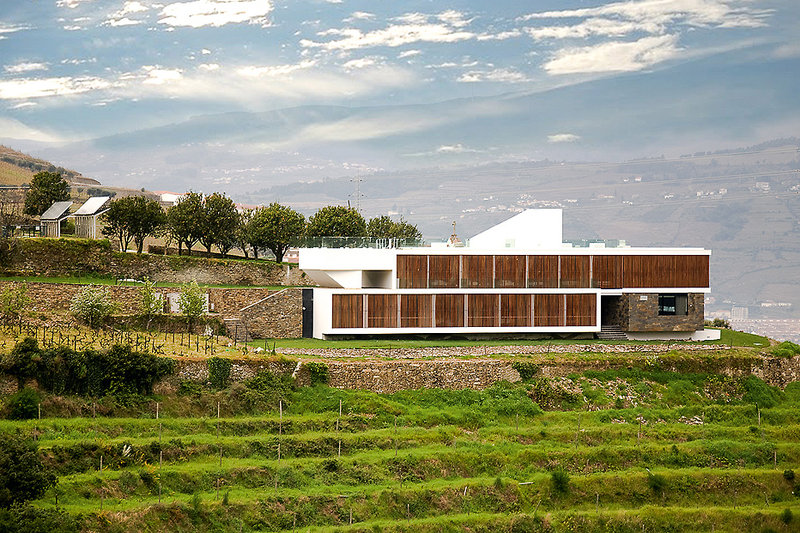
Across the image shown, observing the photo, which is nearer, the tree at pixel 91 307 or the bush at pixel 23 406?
the bush at pixel 23 406

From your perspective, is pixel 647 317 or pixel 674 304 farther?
pixel 674 304

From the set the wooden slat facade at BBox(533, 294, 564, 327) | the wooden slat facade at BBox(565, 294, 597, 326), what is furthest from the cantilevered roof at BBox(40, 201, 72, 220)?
the wooden slat facade at BBox(565, 294, 597, 326)

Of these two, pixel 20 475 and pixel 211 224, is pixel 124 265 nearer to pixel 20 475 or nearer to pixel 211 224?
pixel 211 224

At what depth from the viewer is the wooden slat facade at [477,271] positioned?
143 ft

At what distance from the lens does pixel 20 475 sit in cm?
2358

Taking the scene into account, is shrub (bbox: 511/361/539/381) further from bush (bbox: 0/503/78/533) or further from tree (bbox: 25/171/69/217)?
tree (bbox: 25/171/69/217)

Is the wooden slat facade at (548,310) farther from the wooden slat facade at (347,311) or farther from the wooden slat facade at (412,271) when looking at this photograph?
the wooden slat facade at (347,311)

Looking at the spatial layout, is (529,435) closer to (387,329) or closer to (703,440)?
(703,440)

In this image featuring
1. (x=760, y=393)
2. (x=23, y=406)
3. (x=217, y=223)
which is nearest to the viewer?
(x=23, y=406)

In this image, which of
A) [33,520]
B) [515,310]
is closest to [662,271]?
[515,310]

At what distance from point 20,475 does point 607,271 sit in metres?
29.0

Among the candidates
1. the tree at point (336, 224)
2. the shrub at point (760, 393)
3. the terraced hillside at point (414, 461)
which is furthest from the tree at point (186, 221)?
the shrub at point (760, 393)

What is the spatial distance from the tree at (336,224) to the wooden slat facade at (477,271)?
22.0 metres

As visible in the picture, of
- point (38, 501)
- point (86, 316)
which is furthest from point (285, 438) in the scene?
point (86, 316)
